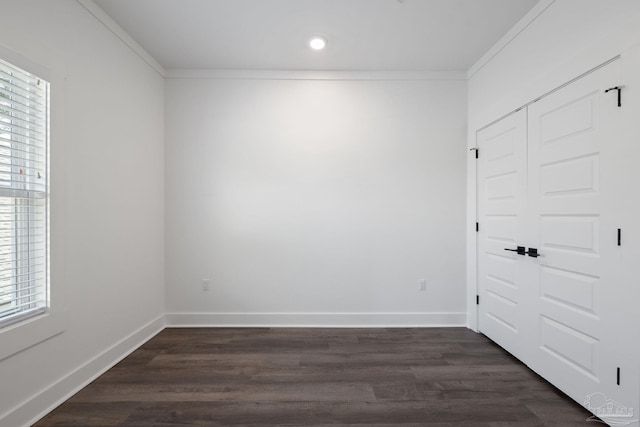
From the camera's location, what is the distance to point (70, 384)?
2086 millimetres

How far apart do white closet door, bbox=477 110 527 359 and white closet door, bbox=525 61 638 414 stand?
6.1 inches

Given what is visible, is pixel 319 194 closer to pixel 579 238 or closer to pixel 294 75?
pixel 294 75

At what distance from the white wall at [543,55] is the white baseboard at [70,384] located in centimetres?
354

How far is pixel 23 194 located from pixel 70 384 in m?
1.36

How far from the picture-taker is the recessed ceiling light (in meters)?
2.77

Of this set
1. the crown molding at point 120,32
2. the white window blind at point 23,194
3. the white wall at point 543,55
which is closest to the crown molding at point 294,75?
the crown molding at point 120,32

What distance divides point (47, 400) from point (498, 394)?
306 cm

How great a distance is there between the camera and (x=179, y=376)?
2344 mm

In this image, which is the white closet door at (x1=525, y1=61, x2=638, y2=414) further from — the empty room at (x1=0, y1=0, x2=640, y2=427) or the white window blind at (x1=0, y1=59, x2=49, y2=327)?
the white window blind at (x1=0, y1=59, x2=49, y2=327)

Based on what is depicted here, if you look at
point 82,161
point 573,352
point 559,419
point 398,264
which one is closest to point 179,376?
point 82,161

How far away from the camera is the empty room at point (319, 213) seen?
181cm

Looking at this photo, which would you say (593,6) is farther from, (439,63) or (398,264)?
(398,264)

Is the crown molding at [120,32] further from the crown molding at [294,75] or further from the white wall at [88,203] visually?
the crown molding at [294,75]

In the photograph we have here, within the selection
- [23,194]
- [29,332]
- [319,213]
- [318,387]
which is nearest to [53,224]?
[23,194]
